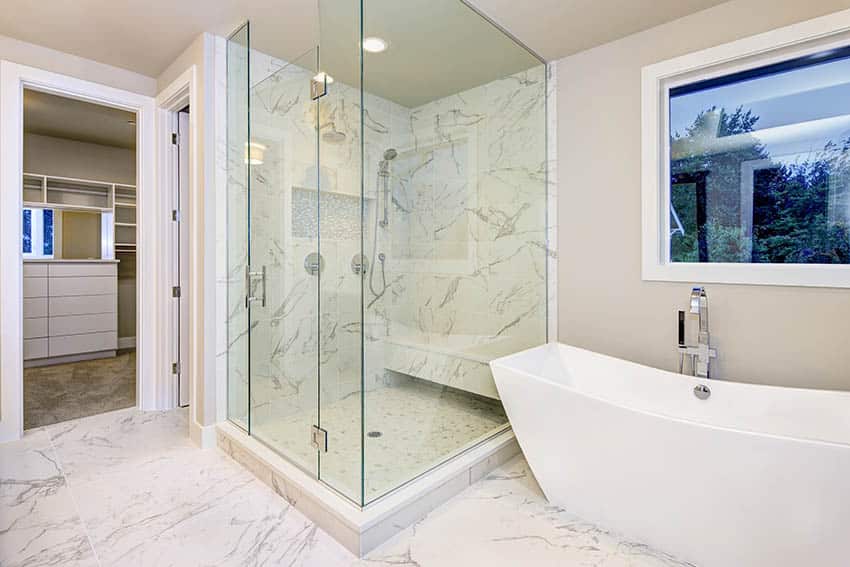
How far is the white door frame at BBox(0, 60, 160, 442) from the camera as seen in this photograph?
2.58 metres

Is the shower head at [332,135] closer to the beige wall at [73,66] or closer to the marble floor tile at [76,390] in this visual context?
the beige wall at [73,66]

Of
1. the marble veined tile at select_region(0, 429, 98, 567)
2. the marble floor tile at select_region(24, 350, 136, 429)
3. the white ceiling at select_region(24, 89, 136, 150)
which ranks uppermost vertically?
the white ceiling at select_region(24, 89, 136, 150)

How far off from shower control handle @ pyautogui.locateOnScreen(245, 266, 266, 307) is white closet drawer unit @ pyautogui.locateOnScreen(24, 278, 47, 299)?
3.38 m

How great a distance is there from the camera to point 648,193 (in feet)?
8.00

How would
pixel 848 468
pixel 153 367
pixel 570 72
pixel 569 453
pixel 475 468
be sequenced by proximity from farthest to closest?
pixel 153 367, pixel 570 72, pixel 475 468, pixel 569 453, pixel 848 468

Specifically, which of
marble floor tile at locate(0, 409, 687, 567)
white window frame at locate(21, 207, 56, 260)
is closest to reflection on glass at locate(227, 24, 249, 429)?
marble floor tile at locate(0, 409, 687, 567)

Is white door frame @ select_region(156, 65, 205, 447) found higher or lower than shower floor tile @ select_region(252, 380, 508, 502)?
higher

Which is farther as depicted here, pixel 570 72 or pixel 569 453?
pixel 570 72

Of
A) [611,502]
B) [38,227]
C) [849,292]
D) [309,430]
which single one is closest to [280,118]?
[309,430]

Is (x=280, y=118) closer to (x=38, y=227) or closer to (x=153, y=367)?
(x=153, y=367)

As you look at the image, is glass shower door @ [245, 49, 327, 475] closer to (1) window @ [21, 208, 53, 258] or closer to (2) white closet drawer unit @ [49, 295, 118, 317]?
(2) white closet drawer unit @ [49, 295, 118, 317]

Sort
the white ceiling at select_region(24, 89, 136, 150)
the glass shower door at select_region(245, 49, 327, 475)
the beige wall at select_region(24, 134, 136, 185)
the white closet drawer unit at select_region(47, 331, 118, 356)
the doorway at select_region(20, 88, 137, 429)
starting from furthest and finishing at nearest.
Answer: the beige wall at select_region(24, 134, 136, 185) → the white closet drawer unit at select_region(47, 331, 118, 356) → the doorway at select_region(20, 88, 137, 429) → the white ceiling at select_region(24, 89, 136, 150) → the glass shower door at select_region(245, 49, 327, 475)

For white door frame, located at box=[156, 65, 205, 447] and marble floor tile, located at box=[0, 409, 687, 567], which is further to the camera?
white door frame, located at box=[156, 65, 205, 447]

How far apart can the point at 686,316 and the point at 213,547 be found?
97.2 inches
